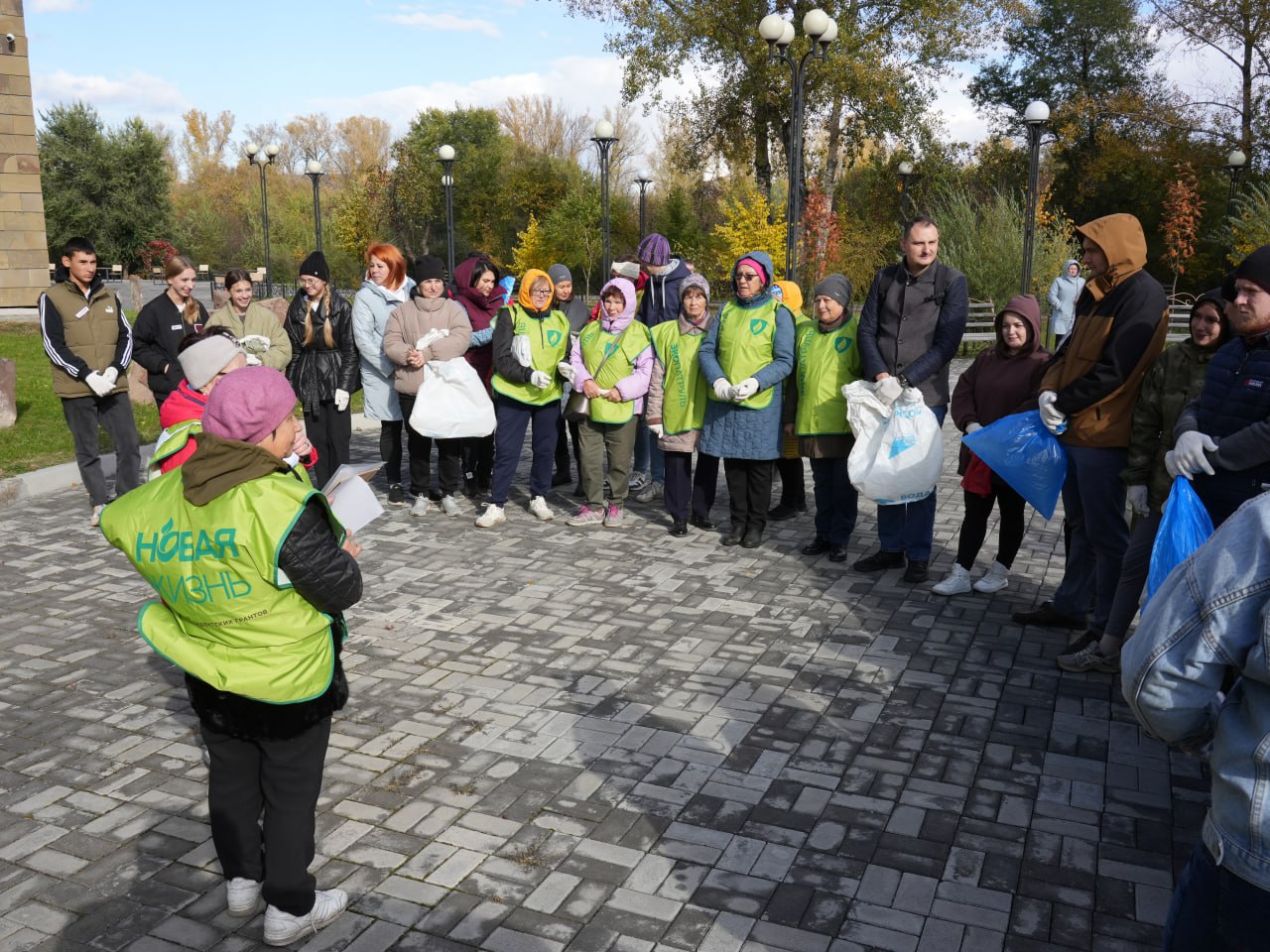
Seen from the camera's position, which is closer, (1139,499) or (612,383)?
(1139,499)

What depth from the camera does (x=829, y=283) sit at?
7305 mm

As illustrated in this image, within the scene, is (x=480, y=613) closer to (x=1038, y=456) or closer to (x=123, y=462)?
(x=1038, y=456)

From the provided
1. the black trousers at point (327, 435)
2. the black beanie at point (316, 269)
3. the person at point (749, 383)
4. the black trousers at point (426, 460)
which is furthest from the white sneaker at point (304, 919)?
the black beanie at point (316, 269)

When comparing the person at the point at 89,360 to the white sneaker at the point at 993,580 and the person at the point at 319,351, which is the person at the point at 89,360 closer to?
the person at the point at 319,351

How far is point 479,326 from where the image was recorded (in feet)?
29.7

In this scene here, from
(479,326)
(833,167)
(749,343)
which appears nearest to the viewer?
(749,343)

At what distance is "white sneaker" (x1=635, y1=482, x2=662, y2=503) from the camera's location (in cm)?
914

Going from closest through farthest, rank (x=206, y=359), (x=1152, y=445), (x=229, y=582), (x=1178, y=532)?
1. (x=229, y=582)
2. (x=1178, y=532)
3. (x=206, y=359)
4. (x=1152, y=445)

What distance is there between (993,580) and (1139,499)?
170 centimetres

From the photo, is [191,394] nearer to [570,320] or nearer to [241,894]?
[241,894]

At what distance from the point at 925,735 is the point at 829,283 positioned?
351cm

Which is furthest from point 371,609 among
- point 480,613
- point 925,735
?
point 925,735

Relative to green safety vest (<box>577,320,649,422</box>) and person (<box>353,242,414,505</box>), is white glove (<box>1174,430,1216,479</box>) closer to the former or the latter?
green safety vest (<box>577,320,649,422</box>)

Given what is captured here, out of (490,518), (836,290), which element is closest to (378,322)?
(490,518)
